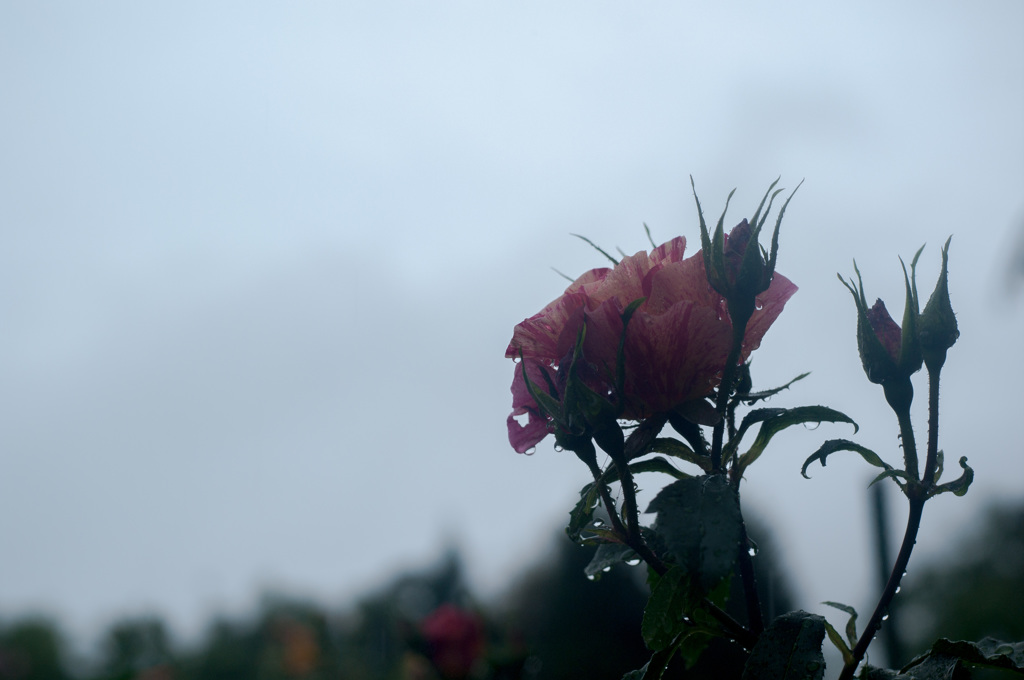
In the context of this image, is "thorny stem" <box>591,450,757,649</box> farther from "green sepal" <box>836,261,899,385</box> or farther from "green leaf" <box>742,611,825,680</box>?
"green sepal" <box>836,261,899,385</box>

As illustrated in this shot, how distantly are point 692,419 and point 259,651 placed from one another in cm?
1602

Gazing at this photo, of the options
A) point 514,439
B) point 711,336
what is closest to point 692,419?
point 711,336

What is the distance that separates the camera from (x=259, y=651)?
48.4 feet

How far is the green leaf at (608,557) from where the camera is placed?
812mm

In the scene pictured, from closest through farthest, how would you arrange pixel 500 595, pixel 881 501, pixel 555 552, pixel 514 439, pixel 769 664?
pixel 769 664 → pixel 514 439 → pixel 881 501 → pixel 555 552 → pixel 500 595

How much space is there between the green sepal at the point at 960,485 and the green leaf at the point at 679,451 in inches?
8.6

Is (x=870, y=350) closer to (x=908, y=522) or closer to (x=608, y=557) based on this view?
(x=908, y=522)

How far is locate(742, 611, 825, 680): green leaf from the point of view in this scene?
2.28 ft

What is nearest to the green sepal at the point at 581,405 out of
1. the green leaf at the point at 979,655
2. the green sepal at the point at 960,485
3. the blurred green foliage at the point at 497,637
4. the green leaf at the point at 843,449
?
the green leaf at the point at 843,449

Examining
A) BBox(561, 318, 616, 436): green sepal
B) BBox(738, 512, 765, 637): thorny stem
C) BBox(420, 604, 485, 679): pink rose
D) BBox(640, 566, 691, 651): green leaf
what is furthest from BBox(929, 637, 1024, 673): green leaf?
BBox(420, 604, 485, 679): pink rose

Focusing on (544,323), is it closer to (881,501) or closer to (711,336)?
(711,336)

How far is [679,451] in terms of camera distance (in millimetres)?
788

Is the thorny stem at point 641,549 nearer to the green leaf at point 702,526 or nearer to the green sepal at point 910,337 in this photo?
the green leaf at point 702,526

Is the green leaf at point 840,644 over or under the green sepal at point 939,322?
under
